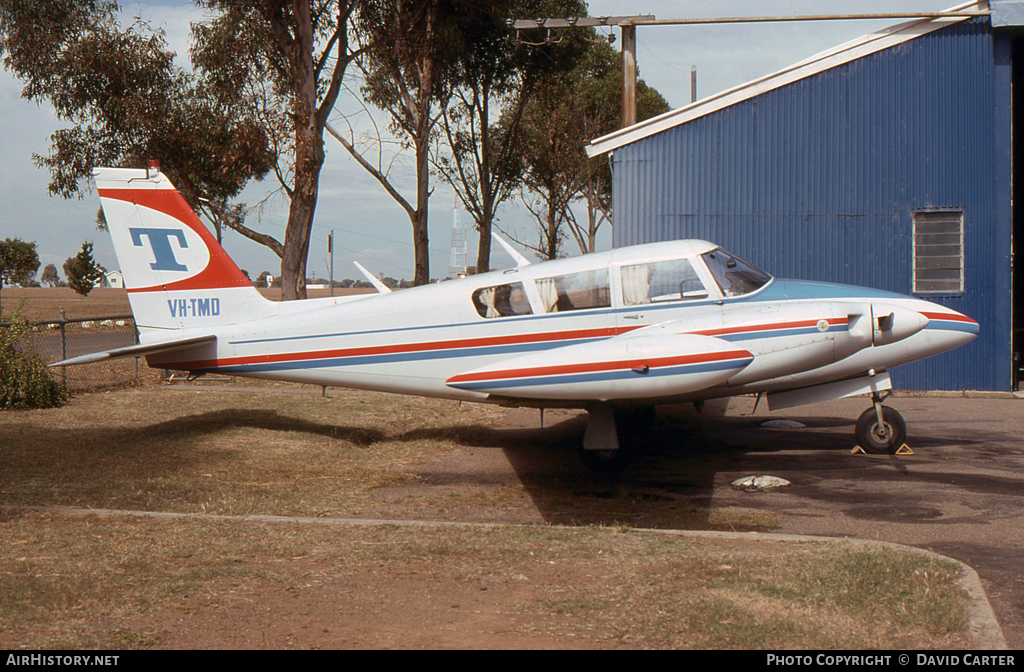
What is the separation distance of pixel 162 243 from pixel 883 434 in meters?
9.56

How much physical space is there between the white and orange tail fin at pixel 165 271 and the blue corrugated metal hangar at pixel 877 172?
922 cm

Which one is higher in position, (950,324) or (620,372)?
(950,324)

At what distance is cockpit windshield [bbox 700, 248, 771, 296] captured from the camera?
30.7 ft

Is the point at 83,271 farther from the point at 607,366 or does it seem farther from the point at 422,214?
the point at 607,366

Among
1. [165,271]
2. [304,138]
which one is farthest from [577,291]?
[304,138]

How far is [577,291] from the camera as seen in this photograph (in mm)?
9461

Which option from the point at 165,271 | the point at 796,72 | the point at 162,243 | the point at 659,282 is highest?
the point at 796,72

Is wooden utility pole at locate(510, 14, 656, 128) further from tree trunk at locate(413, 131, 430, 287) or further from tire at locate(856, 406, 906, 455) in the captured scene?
tire at locate(856, 406, 906, 455)

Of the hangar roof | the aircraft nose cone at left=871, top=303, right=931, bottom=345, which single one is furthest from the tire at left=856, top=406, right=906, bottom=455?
the hangar roof

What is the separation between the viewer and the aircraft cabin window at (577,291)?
941cm

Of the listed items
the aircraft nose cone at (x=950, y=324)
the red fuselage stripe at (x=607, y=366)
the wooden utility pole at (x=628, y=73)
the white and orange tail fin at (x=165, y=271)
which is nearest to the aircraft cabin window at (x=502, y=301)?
the red fuselage stripe at (x=607, y=366)

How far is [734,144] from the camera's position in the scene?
16969 mm
